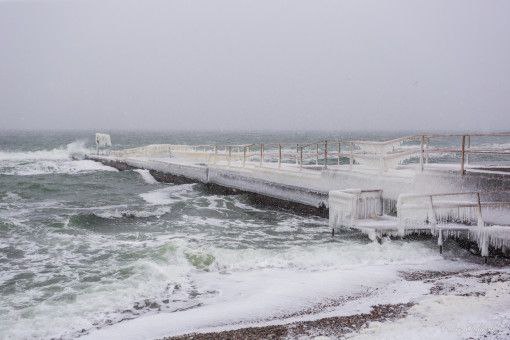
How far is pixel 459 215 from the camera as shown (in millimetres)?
11742

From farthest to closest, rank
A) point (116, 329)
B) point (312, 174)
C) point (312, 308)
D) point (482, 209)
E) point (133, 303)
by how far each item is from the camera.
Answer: point (312, 174)
point (482, 209)
point (133, 303)
point (312, 308)
point (116, 329)

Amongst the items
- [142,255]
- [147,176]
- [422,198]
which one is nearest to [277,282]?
[142,255]

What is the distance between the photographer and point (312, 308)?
26.6 feet

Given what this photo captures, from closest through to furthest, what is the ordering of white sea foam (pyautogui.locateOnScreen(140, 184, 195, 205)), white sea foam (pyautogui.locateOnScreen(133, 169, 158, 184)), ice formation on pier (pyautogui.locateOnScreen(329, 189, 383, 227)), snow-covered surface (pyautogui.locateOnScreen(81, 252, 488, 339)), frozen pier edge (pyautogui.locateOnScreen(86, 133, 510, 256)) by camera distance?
1. snow-covered surface (pyautogui.locateOnScreen(81, 252, 488, 339))
2. frozen pier edge (pyautogui.locateOnScreen(86, 133, 510, 256))
3. ice formation on pier (pyautogui.locateOnScreen(329, 189, 383, 227))
4. white sea foam (pyautogui.locateOnScreen(140, 184, 195, 205))
5. white sea foam (pyautogui.locateOnScreen(133, 169, 158, 184))

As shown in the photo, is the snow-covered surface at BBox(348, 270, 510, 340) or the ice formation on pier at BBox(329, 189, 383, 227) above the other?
the ice formation on pier at BBox(329, 189, 383, 227)

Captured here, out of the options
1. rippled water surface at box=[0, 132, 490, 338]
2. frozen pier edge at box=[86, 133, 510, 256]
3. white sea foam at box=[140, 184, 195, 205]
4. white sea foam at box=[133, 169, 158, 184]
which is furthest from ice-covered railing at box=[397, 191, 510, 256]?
white sea foam at box=[133, 169, 158, 184]

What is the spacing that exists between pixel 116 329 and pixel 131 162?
3157 centimetres

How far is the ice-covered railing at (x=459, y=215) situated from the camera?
1070 centimetres

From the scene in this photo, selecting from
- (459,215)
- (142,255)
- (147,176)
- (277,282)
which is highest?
(459,215)

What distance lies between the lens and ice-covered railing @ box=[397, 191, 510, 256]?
35.1 ft

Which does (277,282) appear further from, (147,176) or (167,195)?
(147,176)

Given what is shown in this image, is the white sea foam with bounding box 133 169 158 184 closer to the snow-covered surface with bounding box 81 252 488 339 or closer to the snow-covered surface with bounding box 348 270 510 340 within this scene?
the snow-covered surface with bounding box 81 252 488 339

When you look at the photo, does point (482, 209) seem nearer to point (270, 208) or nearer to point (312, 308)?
point (312, 308)

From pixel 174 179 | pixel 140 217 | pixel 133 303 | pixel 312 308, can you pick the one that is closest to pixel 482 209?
pixel 312 308
